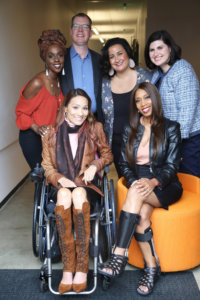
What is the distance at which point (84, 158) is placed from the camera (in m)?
2.34

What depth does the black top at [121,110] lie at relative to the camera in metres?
2.71

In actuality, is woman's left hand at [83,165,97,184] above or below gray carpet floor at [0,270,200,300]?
above

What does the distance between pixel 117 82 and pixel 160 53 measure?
1.41 feet

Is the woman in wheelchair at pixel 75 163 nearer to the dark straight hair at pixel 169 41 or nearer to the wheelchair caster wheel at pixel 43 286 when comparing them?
the wheelchair caster wheel at pixel 43 286

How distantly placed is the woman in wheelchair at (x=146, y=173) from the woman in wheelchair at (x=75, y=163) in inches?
7.6

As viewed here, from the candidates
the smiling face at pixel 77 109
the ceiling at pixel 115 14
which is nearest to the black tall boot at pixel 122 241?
the smiling face at pixel 77 109

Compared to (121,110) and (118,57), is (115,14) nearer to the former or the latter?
(118,57)

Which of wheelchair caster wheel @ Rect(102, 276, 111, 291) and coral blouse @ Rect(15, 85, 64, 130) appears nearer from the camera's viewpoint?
wheelchair caster wheel @ Rect(102, 276, 111, 291)

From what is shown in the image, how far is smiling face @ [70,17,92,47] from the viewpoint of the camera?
108 inches

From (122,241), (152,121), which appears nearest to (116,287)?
(122,241)

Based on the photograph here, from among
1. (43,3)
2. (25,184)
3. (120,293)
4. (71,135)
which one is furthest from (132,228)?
(43,3)

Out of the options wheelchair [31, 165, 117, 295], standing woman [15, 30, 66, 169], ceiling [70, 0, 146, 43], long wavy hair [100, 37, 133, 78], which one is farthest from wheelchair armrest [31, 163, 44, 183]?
ceiling [70, 0, 146, 43]

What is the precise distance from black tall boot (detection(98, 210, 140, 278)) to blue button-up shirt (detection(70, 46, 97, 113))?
1102 mm

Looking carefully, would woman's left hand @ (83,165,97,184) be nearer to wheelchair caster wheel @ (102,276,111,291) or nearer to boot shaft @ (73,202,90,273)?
boot shaft @ (73,202,90,273)
